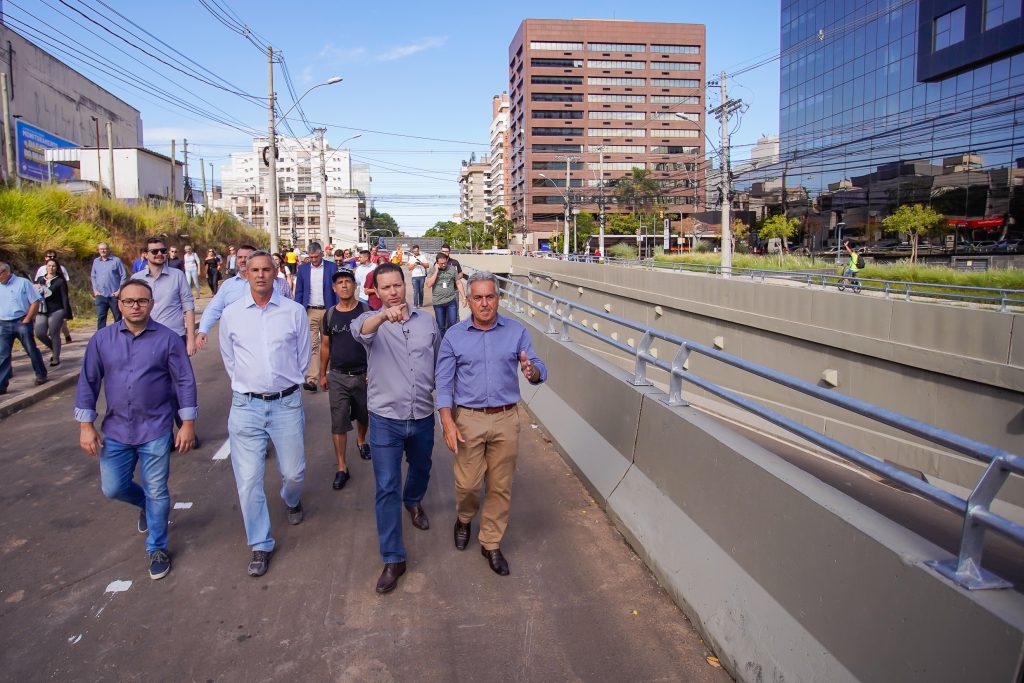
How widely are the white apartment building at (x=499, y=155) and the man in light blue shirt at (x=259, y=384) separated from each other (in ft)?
448

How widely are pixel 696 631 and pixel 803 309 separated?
1557cm

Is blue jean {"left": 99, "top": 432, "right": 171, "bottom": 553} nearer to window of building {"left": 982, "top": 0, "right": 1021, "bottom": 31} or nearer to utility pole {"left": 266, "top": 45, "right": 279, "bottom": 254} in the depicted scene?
utility pole {"left": 266, "top": 45, "right": 279, "bottom": 254}

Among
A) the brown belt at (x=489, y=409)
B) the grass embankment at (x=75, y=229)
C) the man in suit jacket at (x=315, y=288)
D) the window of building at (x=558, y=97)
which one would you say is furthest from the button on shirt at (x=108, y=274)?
the window of building at (x=558, y=97)

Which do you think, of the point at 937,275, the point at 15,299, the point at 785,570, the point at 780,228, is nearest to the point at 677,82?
the point at 780,228

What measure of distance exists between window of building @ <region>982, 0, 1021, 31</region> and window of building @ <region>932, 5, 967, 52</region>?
1.49m

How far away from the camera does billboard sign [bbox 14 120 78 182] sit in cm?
3948

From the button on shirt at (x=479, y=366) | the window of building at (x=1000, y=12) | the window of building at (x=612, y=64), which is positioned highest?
the window of building at (x=612, y=64)

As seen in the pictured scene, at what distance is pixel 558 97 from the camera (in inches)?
4641

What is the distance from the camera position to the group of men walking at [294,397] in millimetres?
4785

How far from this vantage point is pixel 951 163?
143ft

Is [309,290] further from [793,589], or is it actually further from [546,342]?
[793,589]

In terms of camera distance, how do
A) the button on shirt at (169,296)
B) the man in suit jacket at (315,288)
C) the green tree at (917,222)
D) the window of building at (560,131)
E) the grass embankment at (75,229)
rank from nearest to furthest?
the button on shirt at (169,296) < the man in suit jacket at (315,288) < the grass embankment at (75,229) < the green tree at (917,222) < the window of building at (560,131)

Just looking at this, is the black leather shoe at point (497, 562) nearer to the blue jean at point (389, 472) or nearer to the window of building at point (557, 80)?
the blue jean at point (389, 472)

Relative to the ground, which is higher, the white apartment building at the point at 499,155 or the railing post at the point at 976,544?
the white apartment building at the point at 499,155
